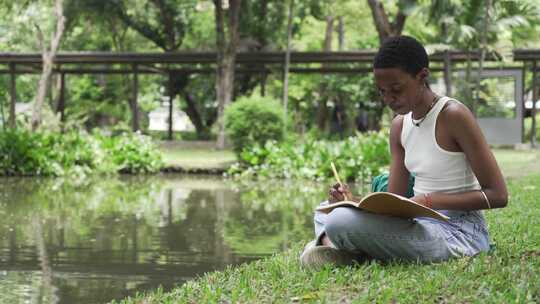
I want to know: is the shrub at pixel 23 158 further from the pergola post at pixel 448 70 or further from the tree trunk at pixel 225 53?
the pergola post at pixel 448 70

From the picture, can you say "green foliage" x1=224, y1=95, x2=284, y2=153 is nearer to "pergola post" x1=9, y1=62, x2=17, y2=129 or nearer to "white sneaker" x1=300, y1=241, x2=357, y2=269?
"pergola post" x1=9, y1=62, x2=17, y2=129

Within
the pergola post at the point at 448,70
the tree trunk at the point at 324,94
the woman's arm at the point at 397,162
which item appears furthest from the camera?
the tree trunk at the point at 324,94

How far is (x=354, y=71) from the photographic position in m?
26.1

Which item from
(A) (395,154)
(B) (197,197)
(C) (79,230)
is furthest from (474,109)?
(A) (395,154)

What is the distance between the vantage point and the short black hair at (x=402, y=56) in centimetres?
437

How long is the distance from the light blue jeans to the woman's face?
0.55 meters

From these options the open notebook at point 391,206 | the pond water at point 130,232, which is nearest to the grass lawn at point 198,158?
the pond water at point 130,232

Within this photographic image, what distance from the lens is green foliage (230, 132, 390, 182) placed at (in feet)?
54.9

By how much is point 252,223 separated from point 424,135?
613 centimetres

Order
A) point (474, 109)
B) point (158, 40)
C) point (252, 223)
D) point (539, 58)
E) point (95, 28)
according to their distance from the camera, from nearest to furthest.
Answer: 1. point (252, 223)
2. point (474, 109)
3. point (539, 58)
4. point (158, 40)
5. point (95, 28)

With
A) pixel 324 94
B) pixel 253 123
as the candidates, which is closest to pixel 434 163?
pixel 253 123

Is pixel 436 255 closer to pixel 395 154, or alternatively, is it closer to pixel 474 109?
pixel 395 154

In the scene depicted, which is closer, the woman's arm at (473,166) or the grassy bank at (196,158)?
the woman's arm at (473,166)

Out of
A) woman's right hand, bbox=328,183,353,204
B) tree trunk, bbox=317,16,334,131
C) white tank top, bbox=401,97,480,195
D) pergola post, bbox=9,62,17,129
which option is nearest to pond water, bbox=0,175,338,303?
woman's right hand, bbox=328,183,353,204
